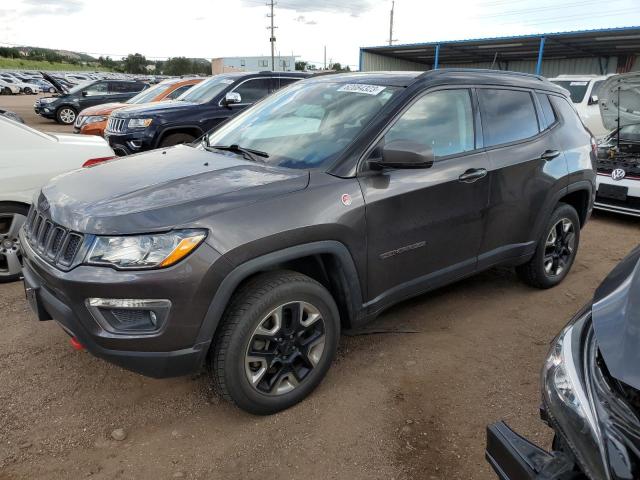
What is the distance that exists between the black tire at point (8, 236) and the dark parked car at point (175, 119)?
3.20 metres

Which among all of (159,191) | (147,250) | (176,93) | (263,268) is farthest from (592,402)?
(176,93)

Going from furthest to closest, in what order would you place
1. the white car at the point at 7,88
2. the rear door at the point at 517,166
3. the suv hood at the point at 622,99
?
the white car at the point at 7,88
the suv hood at the point at 622,99
the rear door at the point at 517,166

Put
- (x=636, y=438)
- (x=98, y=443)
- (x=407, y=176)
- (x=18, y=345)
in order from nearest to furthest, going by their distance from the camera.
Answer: (x=636, y=438), (x=98, y=443), (x=407, y=176), (x=18, y=345)

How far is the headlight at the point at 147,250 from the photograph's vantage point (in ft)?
7.38

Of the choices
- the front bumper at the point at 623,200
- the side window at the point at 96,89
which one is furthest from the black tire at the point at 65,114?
the front bumper at the point at 623,200

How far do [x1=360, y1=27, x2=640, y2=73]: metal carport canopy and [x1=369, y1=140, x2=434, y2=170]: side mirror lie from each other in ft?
65.4

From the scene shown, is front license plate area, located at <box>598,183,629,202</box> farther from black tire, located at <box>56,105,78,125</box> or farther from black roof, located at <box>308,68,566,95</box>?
black tire, located at <box>56,105,78,125</box>

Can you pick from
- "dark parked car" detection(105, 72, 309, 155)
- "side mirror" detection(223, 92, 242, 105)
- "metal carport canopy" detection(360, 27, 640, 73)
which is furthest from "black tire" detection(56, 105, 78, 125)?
"metal carport canopy" detection(360, 27, 640, 73)

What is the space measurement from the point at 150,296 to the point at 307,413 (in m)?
1.11

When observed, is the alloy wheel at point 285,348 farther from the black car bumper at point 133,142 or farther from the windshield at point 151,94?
the windshield at point 151,94

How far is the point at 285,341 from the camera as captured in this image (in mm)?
2654

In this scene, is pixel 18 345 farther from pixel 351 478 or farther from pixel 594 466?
pixel 594 466

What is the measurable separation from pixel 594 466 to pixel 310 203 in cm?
170

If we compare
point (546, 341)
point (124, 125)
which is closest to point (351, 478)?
point (546, 341)
